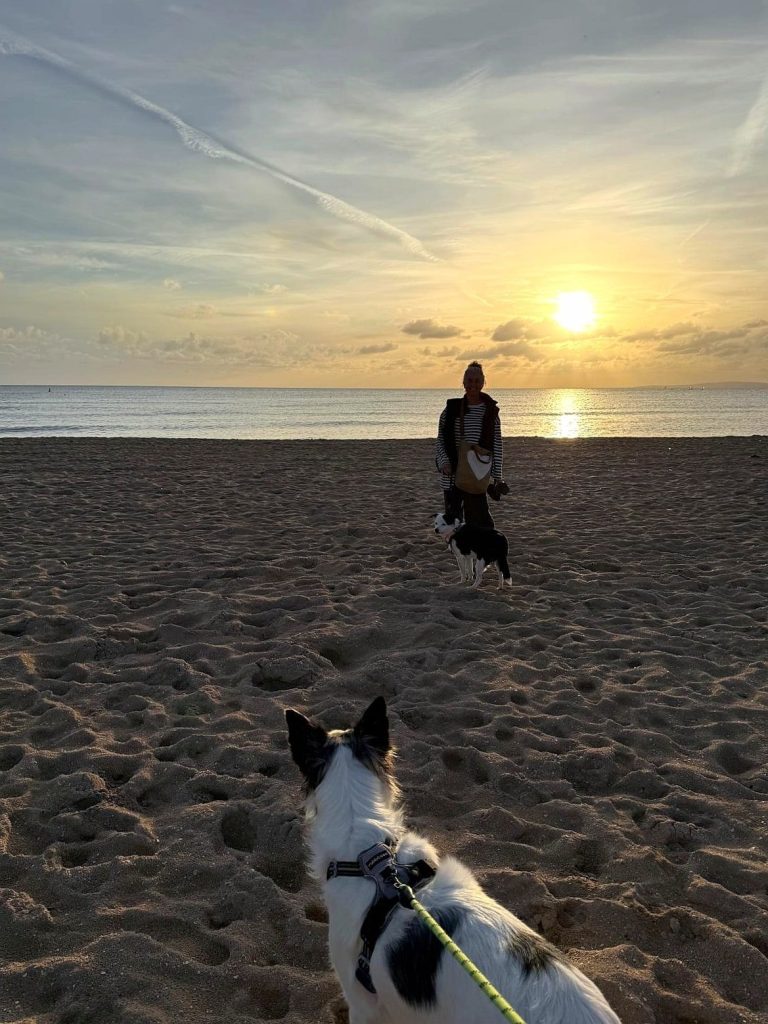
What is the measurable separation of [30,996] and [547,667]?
425 centimetres

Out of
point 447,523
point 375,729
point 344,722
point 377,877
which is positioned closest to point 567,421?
point 447,523

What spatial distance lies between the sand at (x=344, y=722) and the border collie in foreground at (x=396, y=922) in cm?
79

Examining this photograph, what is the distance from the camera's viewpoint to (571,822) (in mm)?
3852

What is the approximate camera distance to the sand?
2961 millimetres

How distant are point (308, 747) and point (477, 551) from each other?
544 centimetres

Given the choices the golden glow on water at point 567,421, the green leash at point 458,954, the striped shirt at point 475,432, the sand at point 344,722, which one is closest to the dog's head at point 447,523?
the sand at point 344,722

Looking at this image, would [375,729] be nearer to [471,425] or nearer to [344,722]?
[344,722]

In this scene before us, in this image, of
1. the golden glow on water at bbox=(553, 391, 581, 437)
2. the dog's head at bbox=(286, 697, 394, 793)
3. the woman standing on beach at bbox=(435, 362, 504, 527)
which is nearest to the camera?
the dog's head at bbox=(286, 697, 394, 793)

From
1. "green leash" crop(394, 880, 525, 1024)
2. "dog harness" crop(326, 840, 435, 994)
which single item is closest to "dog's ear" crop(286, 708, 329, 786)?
"dog harness" crop(326, 840, 435, 994)

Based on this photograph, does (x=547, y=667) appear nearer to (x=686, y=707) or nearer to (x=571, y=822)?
(x=686, y=707)

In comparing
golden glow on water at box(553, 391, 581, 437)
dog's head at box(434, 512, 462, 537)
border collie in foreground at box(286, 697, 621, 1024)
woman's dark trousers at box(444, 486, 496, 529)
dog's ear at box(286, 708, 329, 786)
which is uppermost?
golden glow on water at box(553, 391, 581, 437)

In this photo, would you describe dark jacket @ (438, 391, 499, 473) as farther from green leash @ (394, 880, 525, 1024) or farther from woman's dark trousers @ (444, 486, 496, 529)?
green leash @ (394, 880, 525, 1024)

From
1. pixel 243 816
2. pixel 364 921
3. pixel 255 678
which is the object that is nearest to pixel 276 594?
pixel 255 678

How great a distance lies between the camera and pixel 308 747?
2686 millimetres
